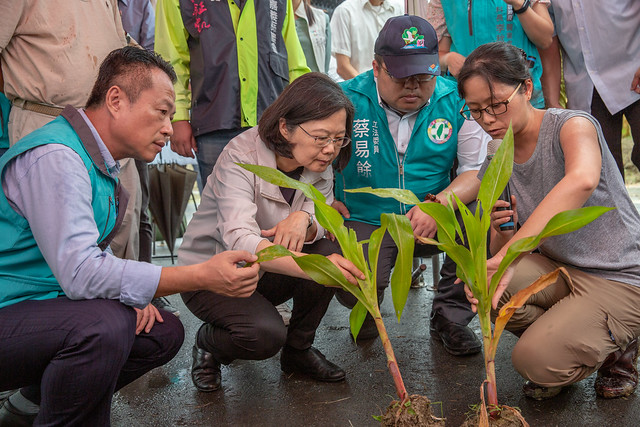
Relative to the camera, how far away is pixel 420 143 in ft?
8.71

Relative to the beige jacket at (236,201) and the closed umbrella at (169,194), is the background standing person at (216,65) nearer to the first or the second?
the beige jacket at (236,201)

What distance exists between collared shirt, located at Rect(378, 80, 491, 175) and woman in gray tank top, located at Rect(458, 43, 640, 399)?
561 mm

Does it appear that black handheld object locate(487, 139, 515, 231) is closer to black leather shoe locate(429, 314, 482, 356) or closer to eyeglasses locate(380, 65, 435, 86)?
eyeglasses locate(380, 65, 435, 86)

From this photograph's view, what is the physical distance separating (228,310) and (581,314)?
44.5 inches

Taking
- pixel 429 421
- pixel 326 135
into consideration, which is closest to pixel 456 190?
pixel 326 135

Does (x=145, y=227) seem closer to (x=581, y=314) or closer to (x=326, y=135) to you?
(x=326, y=135)

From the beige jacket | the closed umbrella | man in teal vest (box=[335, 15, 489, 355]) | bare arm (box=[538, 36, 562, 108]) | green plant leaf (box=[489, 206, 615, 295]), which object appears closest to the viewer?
green plant leaf (box=[489, 206, 615, 295])

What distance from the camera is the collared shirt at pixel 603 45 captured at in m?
2.70

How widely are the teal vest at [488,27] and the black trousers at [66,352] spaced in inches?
81.1

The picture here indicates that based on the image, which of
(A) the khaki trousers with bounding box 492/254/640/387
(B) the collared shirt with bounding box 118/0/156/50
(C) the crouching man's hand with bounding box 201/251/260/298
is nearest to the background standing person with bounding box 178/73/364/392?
(C) the crouching man's hand with bounding box 201/251/260/298

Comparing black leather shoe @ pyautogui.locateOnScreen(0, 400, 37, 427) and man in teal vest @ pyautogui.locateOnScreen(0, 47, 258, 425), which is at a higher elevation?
man in teal vest @ pyautogui.locateOnScreen(0, 47, 258, 425)

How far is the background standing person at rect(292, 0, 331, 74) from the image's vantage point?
3.55 meters

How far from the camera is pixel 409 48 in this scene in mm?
2439

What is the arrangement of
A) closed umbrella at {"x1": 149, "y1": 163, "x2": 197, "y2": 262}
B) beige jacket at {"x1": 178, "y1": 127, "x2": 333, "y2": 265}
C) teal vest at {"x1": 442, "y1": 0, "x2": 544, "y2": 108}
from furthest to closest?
1. closed umbrella at {"x1": 149, "y1": 163, "x2": 197, "y2": 262}
2. teal vest at {"x1": 442, "y1": 0, "x2": 544, "y2": 108}
3. beige jacket at {"x1": 178, "y1": 127, "x2": 333, "y2": 265}
